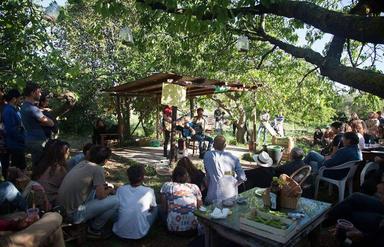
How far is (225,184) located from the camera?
418 cm

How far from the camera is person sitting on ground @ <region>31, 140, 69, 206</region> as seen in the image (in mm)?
3756

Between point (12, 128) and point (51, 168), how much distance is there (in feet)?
4.26

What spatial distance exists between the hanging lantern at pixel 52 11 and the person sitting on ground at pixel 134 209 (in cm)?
314

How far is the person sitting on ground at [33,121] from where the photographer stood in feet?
15.2

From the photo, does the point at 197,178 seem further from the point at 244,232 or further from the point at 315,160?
the point at 315,160

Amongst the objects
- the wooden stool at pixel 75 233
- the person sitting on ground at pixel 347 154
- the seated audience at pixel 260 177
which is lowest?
the wooden stool at pixel 75 233

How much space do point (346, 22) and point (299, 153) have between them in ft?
10.0

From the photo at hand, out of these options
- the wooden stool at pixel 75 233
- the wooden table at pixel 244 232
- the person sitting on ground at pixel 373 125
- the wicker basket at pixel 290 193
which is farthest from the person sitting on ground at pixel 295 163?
the person sitting on ground at pixel 373 125

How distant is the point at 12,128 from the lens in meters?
4.58

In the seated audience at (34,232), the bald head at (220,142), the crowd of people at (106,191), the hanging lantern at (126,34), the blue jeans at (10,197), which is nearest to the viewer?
the seated audience at (34,232)

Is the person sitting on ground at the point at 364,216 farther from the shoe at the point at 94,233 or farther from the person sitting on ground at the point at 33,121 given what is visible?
the person sitting on ground at the point at 33,121

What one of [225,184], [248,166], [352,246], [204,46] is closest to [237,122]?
[248,166]

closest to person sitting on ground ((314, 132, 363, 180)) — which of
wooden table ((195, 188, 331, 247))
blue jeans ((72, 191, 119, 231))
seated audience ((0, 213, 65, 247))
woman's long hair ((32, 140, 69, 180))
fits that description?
wooden table ((195, 188, 331, 247))

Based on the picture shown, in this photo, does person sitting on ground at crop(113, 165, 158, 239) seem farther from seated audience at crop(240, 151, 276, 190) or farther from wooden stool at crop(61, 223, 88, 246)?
seated audience at crop(240, 151, 276, 190)
